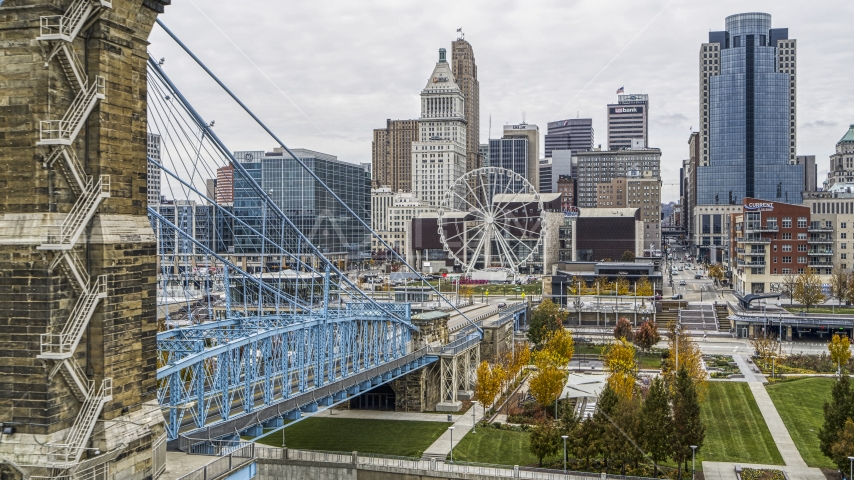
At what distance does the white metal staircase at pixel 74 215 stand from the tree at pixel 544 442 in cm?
2838

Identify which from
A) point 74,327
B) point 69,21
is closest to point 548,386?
point 74,327

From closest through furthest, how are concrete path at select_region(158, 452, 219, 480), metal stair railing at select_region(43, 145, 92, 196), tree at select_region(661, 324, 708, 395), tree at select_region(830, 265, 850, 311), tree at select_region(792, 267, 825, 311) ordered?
metal stair railing at select_region(43, 145, 92, 196) → concrete path at select_region(158, 452, 219, 480) → tree at select_region(661, 324, 708, 395) → tree at select_region(792, 267, 825, 311) → tree at select_region(830, 265, 850, 311)

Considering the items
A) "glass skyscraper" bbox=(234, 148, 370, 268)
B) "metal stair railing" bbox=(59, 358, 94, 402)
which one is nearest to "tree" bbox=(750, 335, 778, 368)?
"metal stair railing" bbox=(59, 358, 94, 402)

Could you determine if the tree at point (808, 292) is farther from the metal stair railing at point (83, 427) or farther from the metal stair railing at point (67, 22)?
the metal stair railing at point (67, 22)

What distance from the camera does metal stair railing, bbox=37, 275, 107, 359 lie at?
22.0m

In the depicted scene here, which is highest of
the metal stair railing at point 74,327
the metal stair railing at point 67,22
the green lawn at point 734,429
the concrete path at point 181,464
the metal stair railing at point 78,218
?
the metal stair railing at point 67,22

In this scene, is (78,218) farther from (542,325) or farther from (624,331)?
(624,331)

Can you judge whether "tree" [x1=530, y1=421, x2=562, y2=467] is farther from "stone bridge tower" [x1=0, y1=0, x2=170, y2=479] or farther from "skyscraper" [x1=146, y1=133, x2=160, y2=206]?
"stone bridge tower" [x1=0, y1=0, x2=170, y2=479]

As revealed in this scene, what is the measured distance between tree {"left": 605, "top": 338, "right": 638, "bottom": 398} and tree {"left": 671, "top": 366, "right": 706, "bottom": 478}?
346 inches

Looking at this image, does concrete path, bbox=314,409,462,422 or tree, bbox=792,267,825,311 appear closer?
concrete path, bbox=314,409,462,422

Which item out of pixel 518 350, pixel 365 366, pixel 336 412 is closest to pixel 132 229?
pixel 365 366

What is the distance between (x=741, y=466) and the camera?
157 ft

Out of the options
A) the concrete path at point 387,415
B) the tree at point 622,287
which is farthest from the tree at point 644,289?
the concrete path at point 387,415

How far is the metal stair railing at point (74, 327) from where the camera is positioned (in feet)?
72.3
